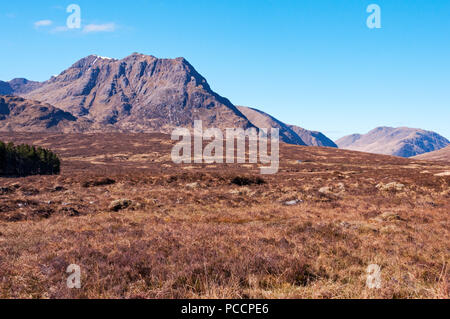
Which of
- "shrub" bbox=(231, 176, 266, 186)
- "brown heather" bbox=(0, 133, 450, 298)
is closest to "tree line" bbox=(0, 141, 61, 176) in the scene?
"shrub" bbox=(231, 176, 266, 186)

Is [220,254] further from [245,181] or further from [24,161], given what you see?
[24,161]

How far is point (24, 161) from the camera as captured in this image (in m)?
54.4

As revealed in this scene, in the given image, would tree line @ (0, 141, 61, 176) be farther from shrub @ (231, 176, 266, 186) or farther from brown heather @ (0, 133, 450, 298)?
brown heather @ (0, 133, 450, 298)

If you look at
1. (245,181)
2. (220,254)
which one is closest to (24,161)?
(245,181)

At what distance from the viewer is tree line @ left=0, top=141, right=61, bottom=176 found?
5222 centimetres

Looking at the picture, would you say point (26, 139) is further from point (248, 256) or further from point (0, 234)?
point (248, 256)

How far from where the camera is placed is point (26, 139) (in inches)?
5733

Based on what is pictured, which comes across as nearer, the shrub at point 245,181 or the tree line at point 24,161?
the shrub at point 245,181

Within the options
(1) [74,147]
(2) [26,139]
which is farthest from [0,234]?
(2) [26,139]

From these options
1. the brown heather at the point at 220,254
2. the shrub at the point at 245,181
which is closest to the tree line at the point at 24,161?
the shrub at the point at 245,181

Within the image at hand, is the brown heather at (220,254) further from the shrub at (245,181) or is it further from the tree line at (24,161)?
the tree line at (24,161)

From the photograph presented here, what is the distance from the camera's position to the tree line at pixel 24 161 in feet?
171
